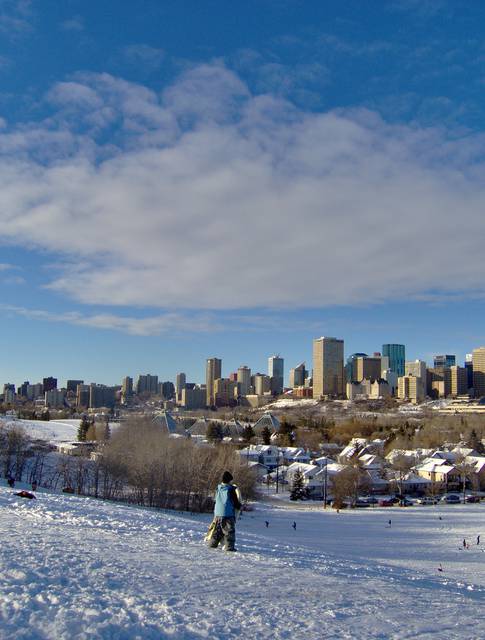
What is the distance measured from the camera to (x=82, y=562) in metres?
7.90

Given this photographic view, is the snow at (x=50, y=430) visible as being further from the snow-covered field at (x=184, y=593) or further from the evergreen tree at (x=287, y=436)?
the snow-covered field at (x=184, y=593)

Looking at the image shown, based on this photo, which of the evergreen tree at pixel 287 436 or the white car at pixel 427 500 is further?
the evergreen tree at pixel 287 436

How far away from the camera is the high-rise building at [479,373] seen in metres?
190

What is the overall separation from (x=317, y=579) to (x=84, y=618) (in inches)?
147

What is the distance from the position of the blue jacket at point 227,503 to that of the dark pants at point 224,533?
0.53 feet

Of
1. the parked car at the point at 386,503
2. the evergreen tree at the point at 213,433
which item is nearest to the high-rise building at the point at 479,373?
the evergreen tree at the point at 213,433

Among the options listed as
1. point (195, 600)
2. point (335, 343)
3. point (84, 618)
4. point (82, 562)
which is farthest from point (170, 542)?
point (335, 343)

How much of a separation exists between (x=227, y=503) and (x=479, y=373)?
198217 mm

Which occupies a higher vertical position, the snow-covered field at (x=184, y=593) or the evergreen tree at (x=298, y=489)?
the snow-covered field at (x=184, y=593)

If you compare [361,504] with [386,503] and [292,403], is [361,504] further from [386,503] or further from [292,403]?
[292,403]

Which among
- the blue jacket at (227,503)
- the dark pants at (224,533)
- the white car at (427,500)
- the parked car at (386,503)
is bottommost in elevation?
the white car at (427,500)

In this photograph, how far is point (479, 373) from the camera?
193 meters

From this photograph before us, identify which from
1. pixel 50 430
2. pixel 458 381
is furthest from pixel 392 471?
pixel 458 381

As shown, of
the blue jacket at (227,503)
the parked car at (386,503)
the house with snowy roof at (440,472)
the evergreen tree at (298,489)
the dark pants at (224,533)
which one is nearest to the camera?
the blue jacket at (227,503)
